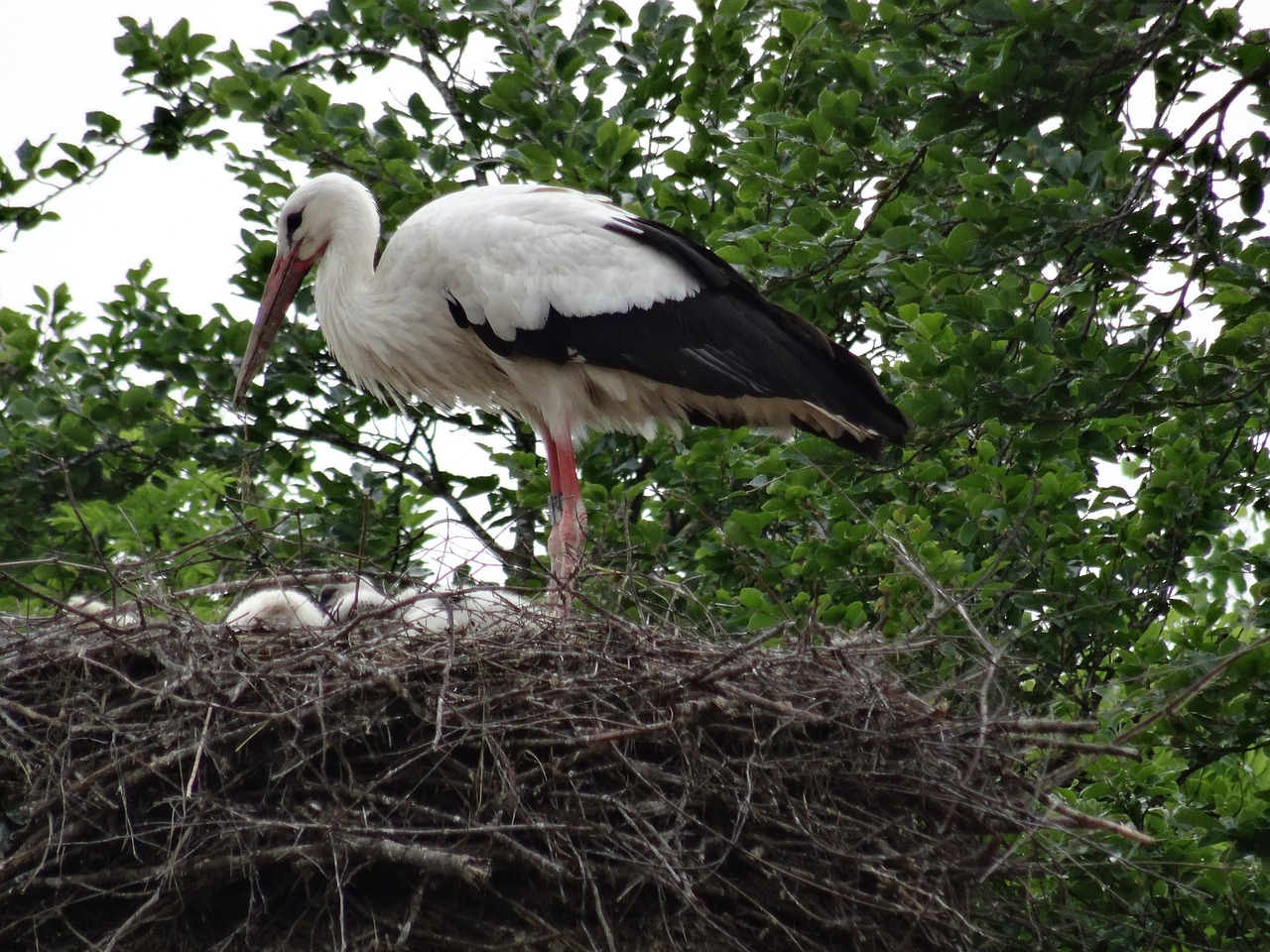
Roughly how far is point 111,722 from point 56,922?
438 millimetres

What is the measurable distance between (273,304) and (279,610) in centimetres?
176

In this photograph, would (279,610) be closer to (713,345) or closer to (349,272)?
(349,272)

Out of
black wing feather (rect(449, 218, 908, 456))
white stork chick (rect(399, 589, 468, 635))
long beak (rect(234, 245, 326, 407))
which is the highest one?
black wing feather (rect(449, 218, 908, 456))

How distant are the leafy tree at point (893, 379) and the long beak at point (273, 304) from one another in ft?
1.27

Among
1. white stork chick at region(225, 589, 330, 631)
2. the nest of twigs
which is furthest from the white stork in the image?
the nest of twigs

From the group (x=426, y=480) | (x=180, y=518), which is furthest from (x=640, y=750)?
(x=180, y=518)

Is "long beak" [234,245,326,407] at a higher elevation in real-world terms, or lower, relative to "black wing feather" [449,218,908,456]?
lower

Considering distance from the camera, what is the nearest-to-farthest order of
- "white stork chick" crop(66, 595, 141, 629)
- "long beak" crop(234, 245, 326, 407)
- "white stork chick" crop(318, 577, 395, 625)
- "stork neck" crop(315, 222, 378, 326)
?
"white stork chick" crop(66, 595, 141, 629)
"white stork chick" crop(318, 577, 395, 625)
"stork neck" crop(315, 222, 378, 326)
"long beak" crop(234, 245, 326, 407)

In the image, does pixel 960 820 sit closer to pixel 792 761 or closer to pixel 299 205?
pixel 792 761

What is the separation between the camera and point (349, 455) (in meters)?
7.74

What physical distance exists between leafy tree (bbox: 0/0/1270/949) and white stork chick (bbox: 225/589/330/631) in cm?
16

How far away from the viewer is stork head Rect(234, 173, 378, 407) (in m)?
6.11

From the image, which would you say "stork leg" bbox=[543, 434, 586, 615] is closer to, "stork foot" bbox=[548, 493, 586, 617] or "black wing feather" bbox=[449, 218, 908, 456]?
"stork foot" bbox=[548, 493, 586, 617]

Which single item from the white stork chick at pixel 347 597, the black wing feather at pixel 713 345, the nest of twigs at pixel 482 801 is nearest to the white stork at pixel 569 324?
the black wing feather at pixel 713 345
